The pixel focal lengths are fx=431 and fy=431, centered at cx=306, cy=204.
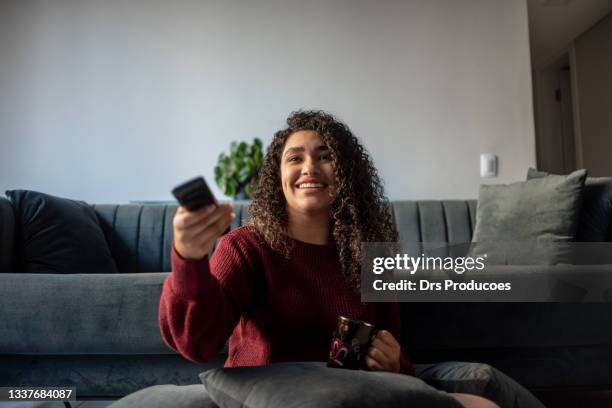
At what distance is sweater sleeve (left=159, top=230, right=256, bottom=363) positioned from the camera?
63 cm

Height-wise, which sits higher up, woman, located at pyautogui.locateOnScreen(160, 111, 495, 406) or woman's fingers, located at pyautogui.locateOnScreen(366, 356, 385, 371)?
woman, located at pyautogui.locateOnScreen(160, 111, 495, 406)

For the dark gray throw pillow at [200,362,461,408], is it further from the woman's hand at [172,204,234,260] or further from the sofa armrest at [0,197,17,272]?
the sofa armrest at [0,197,17,272]

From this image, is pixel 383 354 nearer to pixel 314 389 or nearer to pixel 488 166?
pixel 314 389

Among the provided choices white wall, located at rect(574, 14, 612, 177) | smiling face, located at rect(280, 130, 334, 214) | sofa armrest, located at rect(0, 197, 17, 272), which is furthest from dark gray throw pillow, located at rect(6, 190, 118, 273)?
white wall, located at rect(574, 14, 612, 177)

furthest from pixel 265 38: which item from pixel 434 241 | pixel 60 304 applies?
pixel 60 304

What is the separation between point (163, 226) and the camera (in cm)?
201

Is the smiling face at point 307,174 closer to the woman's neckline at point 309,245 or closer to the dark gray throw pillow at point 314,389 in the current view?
the woman's neckline at point 309,245

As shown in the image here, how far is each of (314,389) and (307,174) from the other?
0.44 metres

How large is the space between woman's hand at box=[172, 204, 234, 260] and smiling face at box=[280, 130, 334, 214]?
264 millimetres

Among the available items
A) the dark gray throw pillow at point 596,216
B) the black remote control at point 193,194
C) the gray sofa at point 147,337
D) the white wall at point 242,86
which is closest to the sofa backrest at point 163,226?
the dark gray throw pillow at point 596,216

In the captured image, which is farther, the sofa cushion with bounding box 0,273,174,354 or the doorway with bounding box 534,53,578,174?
the doorway with bounding box 534,53,578,174

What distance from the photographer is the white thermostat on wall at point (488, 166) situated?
8.84 feet

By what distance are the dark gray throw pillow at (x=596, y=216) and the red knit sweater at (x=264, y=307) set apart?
3.87 ft

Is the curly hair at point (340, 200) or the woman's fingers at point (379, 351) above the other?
the curly hair at point (340, 200)
